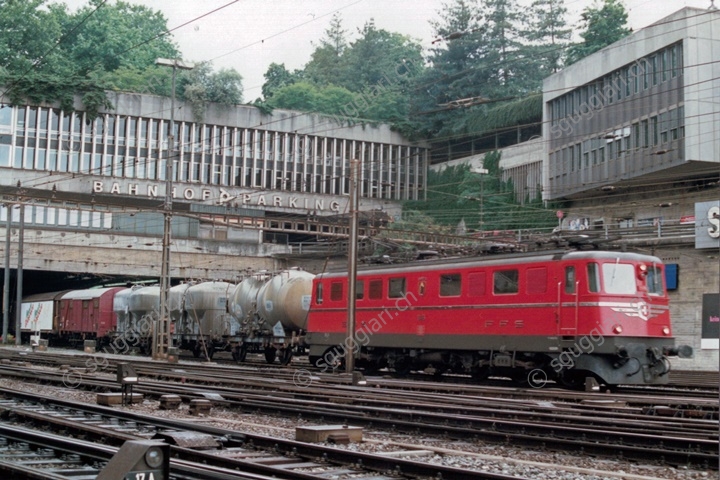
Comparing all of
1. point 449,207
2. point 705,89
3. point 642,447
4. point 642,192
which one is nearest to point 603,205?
point 642,192

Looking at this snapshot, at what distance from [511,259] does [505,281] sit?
60cm

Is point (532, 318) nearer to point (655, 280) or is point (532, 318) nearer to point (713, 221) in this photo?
point (655, 280)

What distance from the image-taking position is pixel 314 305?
98.0 ft

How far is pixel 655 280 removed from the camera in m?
21.7

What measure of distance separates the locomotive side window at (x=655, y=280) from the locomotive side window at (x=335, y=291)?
10468 mm

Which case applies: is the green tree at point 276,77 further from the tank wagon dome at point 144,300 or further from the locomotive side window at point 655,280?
the locomotive side window at point 655,280

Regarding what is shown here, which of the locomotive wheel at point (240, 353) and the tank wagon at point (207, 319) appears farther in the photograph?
the tank wagon at point (207, 319)

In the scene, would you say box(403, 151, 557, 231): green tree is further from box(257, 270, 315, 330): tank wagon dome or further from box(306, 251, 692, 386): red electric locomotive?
box(306, 251, 692, 386): red electric locomotive

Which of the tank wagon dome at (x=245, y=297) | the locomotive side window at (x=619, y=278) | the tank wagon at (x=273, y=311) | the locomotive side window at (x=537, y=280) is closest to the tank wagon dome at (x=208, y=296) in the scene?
the tank wagon dome at (x=245, y=297)

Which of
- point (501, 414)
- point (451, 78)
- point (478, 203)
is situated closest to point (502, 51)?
point (451, 78)

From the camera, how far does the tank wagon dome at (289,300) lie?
106 feet

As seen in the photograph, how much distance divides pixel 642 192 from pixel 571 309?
91.3ft

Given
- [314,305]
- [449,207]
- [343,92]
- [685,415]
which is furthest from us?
[343,92]

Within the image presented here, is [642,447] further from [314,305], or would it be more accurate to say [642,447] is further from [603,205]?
[603,205]
